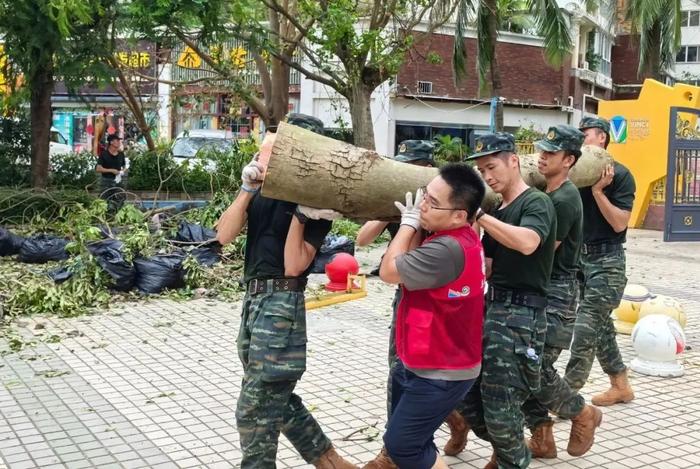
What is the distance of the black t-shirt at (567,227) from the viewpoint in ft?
13.1

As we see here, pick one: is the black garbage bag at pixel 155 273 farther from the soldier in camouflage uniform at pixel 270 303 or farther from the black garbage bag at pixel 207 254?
the soldier in camouflage uniform at pixel 270 303

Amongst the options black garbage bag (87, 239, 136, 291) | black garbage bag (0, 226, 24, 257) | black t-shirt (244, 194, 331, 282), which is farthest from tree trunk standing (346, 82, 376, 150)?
black t-shirt (244, 194, 331, 282)

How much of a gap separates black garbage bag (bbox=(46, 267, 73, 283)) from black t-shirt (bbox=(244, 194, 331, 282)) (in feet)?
18.0

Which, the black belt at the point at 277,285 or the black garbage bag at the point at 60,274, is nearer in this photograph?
the black belt at the point at 277,285

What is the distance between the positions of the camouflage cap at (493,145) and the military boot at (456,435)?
58.3 inches

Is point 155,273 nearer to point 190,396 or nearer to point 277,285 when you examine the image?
point 190,396

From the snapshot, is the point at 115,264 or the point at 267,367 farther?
the point at 115,264

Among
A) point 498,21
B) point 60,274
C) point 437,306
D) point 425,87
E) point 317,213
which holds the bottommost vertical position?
point 60,274

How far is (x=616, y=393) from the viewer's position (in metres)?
5.36

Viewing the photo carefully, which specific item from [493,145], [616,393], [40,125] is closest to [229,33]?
[40,125]

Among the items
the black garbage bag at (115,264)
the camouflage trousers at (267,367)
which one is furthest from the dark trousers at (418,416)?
the black garbage bag at (115,264)

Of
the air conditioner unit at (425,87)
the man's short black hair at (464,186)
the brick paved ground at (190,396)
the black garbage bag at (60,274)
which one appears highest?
the air conditioner unit at (425,87)

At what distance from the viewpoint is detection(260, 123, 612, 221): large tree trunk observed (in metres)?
3.22

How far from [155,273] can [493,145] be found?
5851 mm
